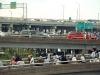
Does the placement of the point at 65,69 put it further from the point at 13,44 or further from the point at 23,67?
the point at 13,44

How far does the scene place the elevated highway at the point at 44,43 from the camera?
42094 millimetres

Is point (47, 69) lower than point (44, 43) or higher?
higher

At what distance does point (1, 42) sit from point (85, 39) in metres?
9.68

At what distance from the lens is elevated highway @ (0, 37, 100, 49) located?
42.1 metres

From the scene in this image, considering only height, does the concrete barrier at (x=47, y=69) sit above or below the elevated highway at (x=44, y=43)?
above

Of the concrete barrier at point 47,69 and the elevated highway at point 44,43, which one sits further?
the elevated highway at point 44,43

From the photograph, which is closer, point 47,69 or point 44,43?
point 47,69

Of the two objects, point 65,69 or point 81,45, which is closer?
point 65,69

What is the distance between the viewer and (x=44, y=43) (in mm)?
42719

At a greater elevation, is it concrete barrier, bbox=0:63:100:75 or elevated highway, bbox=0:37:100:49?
concrete barrier, bbox=0:63:100:75

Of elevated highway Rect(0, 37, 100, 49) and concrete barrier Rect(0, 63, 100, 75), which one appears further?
elevated highway Rect(0, 37, 100, 49)

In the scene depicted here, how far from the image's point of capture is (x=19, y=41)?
139ft

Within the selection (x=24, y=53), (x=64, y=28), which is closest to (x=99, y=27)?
(x=64, y=28)

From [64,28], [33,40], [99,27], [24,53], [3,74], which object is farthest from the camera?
[64,28]
